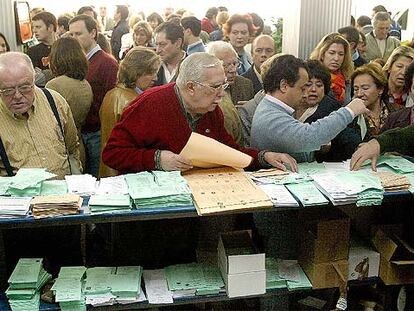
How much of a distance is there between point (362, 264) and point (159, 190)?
1181 mm

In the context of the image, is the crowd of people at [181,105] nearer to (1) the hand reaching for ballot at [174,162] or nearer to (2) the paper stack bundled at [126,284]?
(1) the hand reaching for ballot at [174,162]

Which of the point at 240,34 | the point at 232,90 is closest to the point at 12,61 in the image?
the point at 232,90

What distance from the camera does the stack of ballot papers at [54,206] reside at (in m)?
2.18

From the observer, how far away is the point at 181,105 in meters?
2.75

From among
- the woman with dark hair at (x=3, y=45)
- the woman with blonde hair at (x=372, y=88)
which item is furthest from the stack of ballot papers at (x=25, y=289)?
the woman with dark hair at (x=3, y=45)

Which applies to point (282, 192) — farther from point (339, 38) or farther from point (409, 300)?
point (339, 38)

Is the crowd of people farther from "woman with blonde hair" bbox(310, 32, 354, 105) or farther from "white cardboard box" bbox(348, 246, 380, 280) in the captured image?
"white cardboard box" bbox(348, 246, 380, 280)

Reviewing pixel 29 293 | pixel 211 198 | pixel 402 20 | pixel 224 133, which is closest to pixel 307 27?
pixel 224 133

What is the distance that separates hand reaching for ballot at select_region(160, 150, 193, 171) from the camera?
102 inches

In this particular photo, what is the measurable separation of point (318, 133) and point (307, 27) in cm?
274

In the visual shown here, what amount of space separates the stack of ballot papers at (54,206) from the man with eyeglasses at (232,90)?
1.42m

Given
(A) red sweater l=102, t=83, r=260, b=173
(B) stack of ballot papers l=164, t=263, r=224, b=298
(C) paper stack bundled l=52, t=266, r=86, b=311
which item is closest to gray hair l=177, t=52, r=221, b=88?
(A) red sweater l=102, t=83, r=260, b=173

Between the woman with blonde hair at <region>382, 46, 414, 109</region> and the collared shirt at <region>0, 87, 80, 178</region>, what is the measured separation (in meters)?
2.57

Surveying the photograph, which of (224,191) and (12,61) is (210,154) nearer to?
(224,191)
